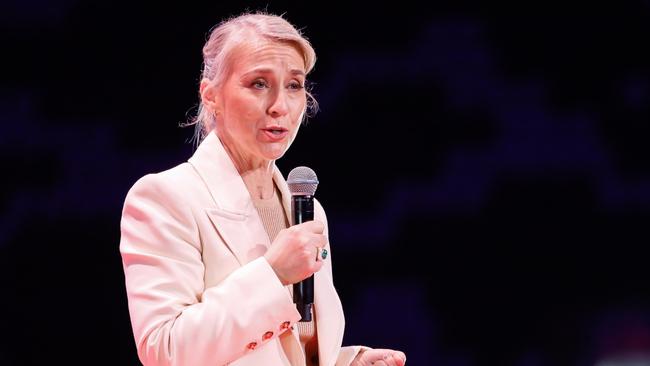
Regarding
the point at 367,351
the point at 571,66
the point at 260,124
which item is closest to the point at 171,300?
the point at 260,124

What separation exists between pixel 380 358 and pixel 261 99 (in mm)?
→ 587

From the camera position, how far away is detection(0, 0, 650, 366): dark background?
8.54 ft

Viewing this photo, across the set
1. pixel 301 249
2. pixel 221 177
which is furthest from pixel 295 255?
pixel 221 177

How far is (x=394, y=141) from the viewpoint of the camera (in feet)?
9.95

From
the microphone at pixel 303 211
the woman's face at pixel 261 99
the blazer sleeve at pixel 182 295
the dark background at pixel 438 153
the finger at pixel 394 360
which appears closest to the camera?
the blazer sleeve at pixel 182 295

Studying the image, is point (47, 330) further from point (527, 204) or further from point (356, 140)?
point (527, 204)

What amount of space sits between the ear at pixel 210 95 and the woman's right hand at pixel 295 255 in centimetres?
35

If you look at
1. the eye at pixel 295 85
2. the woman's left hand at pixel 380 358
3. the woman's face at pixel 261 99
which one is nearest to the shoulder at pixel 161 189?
the woman's face at pixel 261 99

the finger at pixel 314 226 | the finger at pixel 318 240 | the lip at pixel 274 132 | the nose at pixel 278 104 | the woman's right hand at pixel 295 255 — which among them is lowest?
the woman's right hand at pixel 295 255

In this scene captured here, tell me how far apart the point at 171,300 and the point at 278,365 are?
0.76ft

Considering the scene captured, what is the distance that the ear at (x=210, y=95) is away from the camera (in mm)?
1554

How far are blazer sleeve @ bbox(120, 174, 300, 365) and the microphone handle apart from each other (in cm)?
4

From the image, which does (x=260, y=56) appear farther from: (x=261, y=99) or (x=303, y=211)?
(x=303, y=211)

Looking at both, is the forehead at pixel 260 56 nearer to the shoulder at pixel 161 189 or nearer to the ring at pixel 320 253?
the shoulder at pixel 161 189
